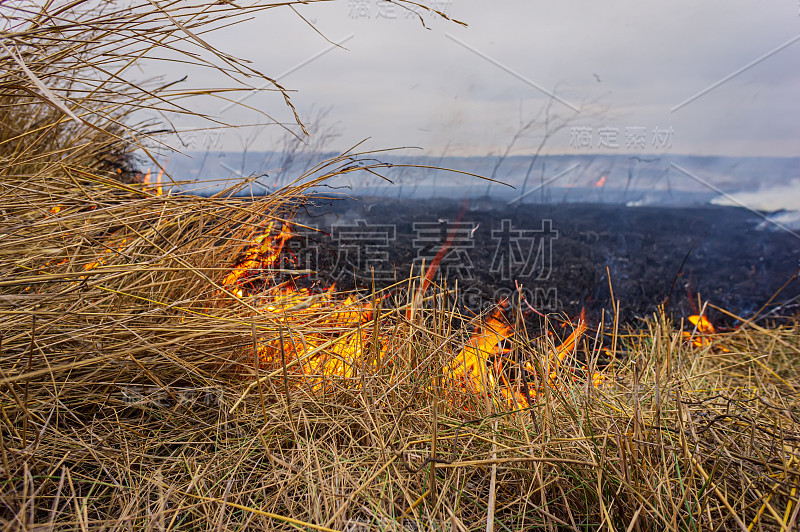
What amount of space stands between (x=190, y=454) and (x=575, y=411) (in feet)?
2.24

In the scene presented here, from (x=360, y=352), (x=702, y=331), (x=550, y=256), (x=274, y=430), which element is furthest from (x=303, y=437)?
(x=702, y=331)

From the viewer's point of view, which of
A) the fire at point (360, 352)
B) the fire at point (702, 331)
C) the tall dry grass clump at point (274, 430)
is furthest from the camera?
the fire at point (702, 331)

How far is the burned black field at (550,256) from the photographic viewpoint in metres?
1.94

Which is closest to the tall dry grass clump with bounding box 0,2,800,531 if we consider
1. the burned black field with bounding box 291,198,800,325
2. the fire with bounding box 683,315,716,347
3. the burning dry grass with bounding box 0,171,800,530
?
the burning dry grass with bounding box 0,171,800,530

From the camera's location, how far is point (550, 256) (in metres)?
2.13

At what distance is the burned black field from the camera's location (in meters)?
1.94

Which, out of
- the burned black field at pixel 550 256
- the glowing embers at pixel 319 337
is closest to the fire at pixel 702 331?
the burned black field at pixel 550 256

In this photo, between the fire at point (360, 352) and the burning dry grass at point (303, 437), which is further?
the fire at point (360, 352)

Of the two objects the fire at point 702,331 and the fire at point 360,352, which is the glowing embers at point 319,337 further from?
the fire at point 702,331

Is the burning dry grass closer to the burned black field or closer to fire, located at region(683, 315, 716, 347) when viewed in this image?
the burned black field

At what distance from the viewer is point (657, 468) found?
31.1 inches

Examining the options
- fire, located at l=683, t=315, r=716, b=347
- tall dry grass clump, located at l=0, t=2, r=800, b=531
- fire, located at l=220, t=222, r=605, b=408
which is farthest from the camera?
fire, located at l=683, t=315, r=716, b=347

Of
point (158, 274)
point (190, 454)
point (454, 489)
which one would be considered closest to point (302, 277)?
point (158, 274)

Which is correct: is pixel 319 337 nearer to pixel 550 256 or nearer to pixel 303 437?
pixel 303 437
